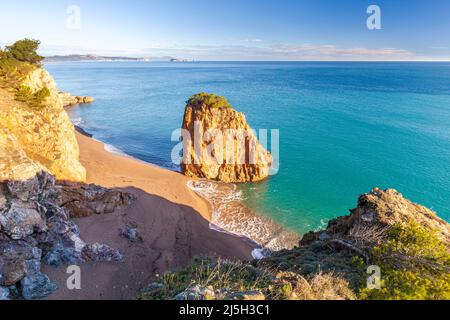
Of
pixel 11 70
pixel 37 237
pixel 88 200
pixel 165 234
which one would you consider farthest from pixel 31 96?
pixel 165 234

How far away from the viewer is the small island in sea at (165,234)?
9180mm

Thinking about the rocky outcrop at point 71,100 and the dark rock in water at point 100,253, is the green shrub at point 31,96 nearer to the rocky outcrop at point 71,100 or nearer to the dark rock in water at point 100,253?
the dark rock in water at point 100,253

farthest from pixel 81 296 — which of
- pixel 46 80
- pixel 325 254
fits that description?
pixel 46 80

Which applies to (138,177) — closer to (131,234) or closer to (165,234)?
(165,234)

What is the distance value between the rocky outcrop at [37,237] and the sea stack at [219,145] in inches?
602

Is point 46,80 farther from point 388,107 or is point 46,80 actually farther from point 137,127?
point 388,107

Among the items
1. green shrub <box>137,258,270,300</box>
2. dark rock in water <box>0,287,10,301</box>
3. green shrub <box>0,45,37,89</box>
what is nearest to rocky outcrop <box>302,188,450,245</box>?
green shrub <box>137,258,270,300</box>

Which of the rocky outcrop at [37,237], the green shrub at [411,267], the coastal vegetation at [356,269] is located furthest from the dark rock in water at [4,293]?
the green shrub at [411,267]

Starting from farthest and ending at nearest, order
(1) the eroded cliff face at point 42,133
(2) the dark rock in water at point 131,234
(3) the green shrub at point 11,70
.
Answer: (3) the green shrub at point 11,70, (1) the eroded cliff face at point 42,133, (2) the dark rock in water at point 131,234

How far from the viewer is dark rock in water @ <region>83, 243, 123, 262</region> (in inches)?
606

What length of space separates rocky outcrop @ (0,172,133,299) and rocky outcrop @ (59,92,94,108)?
64.2 metres

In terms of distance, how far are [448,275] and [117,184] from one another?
82.8 feet

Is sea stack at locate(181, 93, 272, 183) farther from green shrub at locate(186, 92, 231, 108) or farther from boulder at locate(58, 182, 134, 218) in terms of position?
boulder at locate(58, 182, 134, 218)

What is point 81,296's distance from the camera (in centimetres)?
1288
